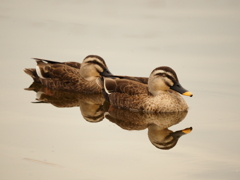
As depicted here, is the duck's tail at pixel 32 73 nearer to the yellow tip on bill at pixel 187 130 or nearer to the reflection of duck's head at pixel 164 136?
the reflection of duck's head at pixel 164 136

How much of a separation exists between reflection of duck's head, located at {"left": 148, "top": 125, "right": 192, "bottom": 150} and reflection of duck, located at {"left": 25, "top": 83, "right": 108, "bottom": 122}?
1305mm

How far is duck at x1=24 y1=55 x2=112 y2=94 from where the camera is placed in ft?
46.0

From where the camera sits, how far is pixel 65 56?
15.7 meters

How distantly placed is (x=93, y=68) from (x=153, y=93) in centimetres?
214

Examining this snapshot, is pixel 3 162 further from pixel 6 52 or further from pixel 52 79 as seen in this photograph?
pixel 6 52

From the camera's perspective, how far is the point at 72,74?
14.4 m

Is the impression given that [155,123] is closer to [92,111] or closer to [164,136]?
[164,136]

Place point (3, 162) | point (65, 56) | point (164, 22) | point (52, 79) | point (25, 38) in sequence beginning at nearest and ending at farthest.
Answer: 1. point (3, 162)
2. point (52, 79)
3. point (65, 56)
4. point (25, 38)
5. point (164, 22)

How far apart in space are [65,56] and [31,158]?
22.2 feet

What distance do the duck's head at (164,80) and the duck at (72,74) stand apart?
5.76 ft

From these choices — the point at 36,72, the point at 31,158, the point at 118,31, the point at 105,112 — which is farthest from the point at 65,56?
the point at 31,158

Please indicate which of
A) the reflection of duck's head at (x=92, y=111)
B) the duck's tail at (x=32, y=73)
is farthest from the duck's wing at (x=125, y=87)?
the duck's tail at (x=32, y=73)

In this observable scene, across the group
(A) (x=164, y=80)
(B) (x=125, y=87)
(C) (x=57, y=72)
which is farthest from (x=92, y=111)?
(C) (x=57, y=72)

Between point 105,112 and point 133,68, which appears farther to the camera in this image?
point 133,68
